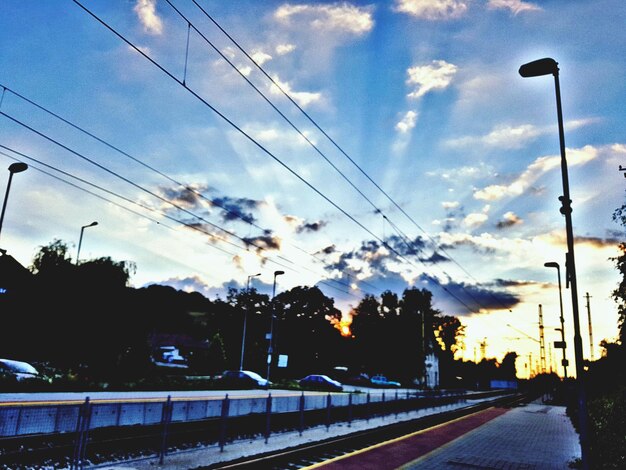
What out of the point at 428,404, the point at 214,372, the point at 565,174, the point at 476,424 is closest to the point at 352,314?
the point at 214,372

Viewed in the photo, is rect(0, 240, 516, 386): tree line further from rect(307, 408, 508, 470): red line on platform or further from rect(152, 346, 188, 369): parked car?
rect(307, 408, 508, 470): red line on platform

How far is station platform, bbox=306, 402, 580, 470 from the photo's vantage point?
12.3 m

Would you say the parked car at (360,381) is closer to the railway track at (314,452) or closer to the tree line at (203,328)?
the tree line at (203,328)

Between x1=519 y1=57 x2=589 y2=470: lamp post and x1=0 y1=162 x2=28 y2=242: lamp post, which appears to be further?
x1=0 y1=162 x2=28 y2=242: lamp post

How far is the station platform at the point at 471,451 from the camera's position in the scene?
1232 centimetres

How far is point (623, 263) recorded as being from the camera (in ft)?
63.7

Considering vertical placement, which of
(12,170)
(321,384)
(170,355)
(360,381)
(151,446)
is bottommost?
(360,381)

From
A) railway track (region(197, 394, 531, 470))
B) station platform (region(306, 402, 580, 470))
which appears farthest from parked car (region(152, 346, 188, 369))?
railway track (region(197, 394, 531, 470))

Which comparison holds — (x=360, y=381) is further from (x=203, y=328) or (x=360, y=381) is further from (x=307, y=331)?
(x=203, y=328)

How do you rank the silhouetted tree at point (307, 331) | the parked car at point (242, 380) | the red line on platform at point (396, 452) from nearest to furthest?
1. the red line on platform at point (396, 452)
2. the parked car at point (242, 380)
3. the silhouetted tree at point (307, 331)

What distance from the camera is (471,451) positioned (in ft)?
48.9

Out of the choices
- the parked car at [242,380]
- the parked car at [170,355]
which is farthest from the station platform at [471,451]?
the parked car at [170,355]

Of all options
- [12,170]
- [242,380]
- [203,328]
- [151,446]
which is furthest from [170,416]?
[203,328]

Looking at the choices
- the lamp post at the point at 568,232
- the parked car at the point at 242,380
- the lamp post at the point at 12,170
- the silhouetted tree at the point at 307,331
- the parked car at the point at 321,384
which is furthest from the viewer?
the silhouetted tree at the point at 307,331
